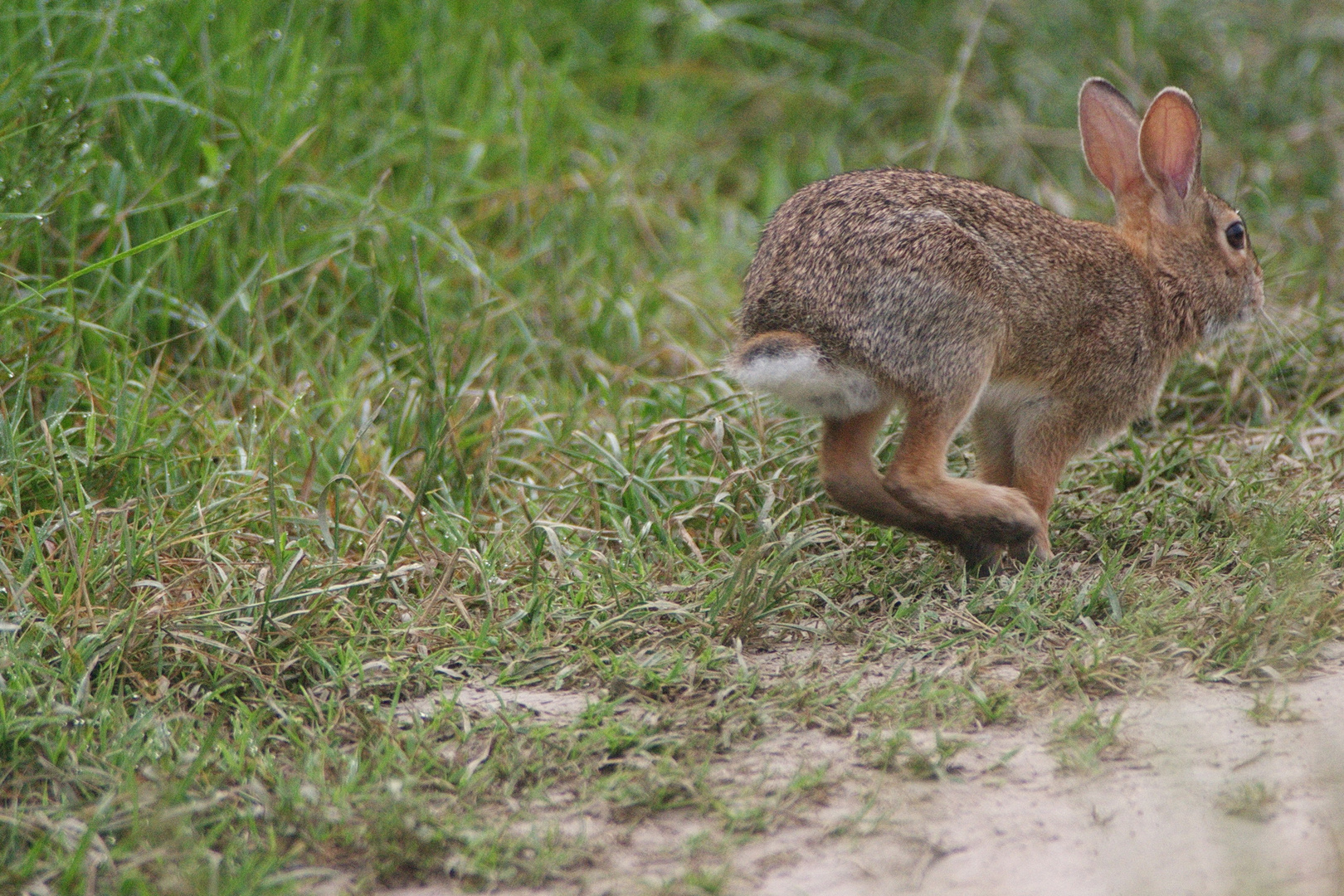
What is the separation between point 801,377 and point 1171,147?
146 centimetres

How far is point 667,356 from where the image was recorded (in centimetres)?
473

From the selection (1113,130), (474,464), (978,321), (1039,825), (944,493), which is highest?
(1113,130)

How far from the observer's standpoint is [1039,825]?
2.39m

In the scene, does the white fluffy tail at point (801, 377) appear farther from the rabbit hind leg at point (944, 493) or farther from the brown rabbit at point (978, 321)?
the rabbit hind leg at point (944, 493)

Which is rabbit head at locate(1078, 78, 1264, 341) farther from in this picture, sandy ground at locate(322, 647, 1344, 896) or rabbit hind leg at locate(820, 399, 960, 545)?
sandy ground at locate(322, 647, 1344, 896)

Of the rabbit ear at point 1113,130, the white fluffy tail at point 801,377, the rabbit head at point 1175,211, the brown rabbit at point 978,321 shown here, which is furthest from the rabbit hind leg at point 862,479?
the rabbit ear at point 1113,130

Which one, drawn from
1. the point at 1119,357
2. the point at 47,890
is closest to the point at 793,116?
the point at 1119,357

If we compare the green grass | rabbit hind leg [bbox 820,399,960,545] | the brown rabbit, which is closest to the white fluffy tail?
the brown rabbit

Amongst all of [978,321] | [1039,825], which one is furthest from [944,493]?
[1039,825]

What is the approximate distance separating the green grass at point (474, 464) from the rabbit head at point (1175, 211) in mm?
401

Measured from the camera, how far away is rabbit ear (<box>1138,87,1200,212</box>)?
12.8 feet

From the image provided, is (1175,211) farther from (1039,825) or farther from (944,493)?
(1039,825)

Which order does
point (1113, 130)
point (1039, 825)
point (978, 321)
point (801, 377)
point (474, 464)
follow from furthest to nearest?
1. point (1113, 130)
2. point (474, 464)
3. point (978, 321)
4. point (801, 377)
5. point (1039, 825)

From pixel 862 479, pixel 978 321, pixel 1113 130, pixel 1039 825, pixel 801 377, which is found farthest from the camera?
pixel 1113 130
